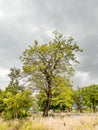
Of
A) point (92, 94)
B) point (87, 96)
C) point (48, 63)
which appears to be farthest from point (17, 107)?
point (87, 96)

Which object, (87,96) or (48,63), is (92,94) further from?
(48,63)

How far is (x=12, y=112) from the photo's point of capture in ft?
65.3

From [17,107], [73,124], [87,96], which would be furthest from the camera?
[87,96]

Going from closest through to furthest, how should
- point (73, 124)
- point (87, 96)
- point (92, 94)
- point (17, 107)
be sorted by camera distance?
point (73, 124) → point (17, 107) → point (92, 94) → point (87, 96)

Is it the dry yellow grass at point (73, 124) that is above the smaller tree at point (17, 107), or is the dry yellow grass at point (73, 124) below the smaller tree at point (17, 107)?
below

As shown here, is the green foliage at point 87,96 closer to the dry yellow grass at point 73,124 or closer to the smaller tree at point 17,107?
the smaller tree at point 17,107

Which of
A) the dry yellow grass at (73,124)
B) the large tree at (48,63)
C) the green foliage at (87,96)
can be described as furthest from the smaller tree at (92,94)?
the dry yellow grass at (73,124)

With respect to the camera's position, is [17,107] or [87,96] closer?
[17,107]

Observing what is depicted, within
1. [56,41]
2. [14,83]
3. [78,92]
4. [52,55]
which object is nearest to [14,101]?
[52,55]

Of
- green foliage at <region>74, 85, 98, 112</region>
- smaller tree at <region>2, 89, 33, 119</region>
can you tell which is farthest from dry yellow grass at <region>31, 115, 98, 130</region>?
green foliage at <region>74, 85, 98, 112</region>

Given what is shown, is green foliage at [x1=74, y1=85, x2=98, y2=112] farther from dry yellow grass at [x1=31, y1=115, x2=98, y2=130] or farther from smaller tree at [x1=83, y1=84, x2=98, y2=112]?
dry yellow grass at [x1=31, y1=115, x2=98, y2=130]

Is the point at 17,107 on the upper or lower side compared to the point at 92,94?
lower

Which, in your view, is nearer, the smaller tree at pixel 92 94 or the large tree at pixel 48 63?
the large tree at pixel 48 63

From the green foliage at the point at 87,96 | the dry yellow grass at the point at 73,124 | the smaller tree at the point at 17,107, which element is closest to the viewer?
the dry yellow grass at the point at 73,124
